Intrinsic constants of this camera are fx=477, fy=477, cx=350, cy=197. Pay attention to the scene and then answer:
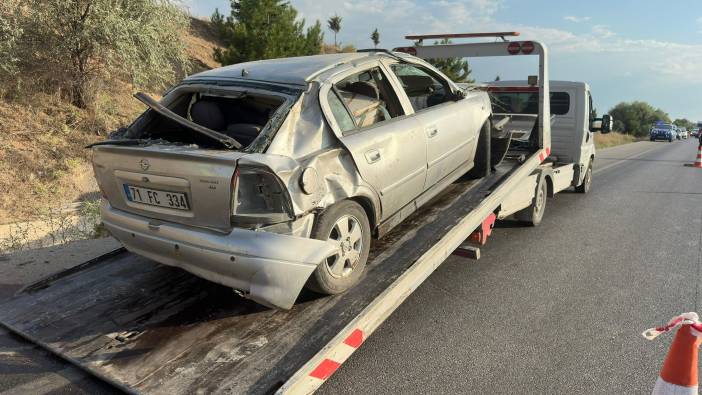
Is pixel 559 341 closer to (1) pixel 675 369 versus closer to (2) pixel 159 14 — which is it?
(1) pixel 675 369

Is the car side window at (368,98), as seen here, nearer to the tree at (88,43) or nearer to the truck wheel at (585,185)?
the truck wheel at (585,185)

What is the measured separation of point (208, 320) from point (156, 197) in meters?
0.85

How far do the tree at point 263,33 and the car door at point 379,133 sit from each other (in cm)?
1899

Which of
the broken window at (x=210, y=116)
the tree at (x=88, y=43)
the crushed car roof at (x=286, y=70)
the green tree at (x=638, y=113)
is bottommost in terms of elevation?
the green tree at (x=638, y=113)

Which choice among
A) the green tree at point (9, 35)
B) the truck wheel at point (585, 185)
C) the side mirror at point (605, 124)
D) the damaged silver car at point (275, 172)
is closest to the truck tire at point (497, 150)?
the damaged silver car at point (275, 172)

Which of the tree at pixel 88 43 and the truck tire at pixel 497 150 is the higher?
the tree at pixel 88 43

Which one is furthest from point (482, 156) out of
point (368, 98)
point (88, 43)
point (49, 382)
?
point (88, 43)

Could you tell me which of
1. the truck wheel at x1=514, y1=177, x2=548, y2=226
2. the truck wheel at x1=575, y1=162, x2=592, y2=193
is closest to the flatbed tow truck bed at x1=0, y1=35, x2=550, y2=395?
the truck wheel at x1=514, y1=177, x2=548, y2=226

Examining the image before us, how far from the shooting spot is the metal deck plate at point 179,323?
2.56 metres

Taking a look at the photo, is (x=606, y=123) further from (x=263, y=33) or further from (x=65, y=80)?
(x=263, y=33)

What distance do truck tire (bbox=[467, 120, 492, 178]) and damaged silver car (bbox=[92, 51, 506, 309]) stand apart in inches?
47.0

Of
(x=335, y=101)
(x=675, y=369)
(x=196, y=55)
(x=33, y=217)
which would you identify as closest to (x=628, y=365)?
(x=675, y=369)

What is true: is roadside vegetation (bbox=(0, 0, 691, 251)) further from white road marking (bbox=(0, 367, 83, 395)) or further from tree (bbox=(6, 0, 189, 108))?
white road marking (bbox=(0, 367, 83, 395))

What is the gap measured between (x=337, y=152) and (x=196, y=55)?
90.3 ft
